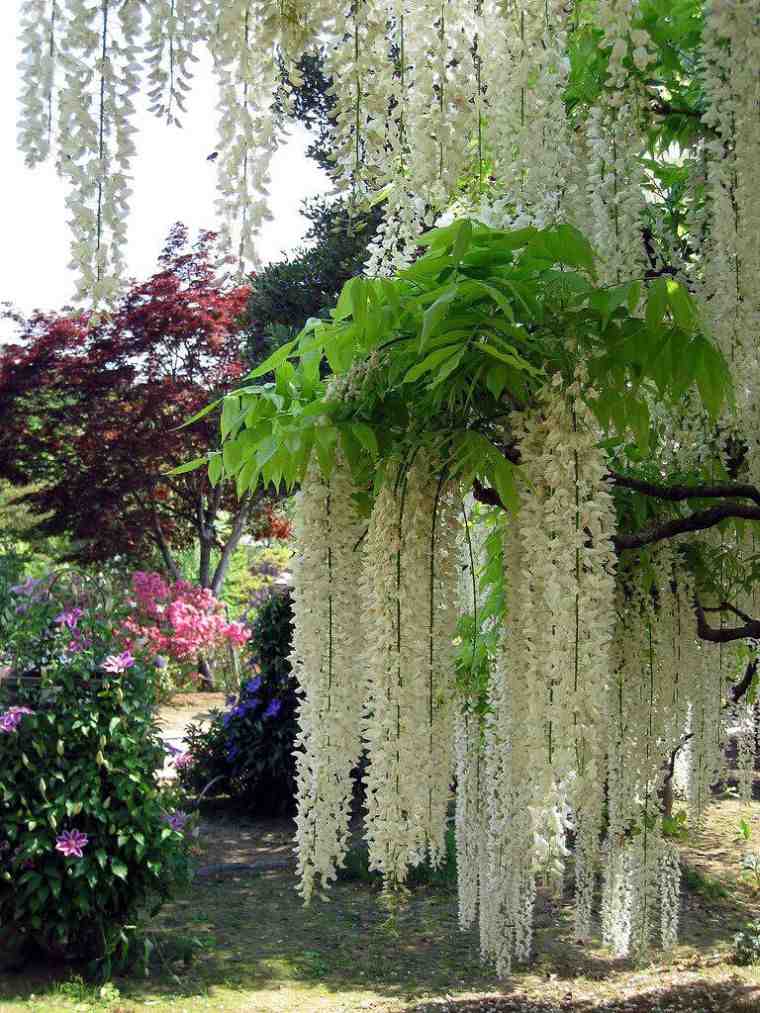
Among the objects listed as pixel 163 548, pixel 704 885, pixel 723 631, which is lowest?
pixel 704 885

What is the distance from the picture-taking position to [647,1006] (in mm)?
4699

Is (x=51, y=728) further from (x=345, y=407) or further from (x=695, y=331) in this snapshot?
(x=695, y=331)

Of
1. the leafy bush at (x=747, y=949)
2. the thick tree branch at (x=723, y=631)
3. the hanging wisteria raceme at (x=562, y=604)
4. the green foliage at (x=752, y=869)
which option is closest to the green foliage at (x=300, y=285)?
the green foliage at (x=752, y=869)

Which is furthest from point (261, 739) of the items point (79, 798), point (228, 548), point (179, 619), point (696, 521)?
point (228, 548)

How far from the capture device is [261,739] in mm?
7582

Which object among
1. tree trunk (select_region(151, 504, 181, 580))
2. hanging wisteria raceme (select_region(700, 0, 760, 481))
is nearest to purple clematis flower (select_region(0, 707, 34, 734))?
hanging wisteria raceme (select_region(700, 0, 760, 481))

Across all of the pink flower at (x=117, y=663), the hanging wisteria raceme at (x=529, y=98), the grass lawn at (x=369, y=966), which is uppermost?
the hanging wisteria raceme at (x=529, y=98)

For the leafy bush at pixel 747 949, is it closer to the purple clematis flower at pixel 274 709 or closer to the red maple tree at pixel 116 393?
the purple clematis flower at pixel 274 709

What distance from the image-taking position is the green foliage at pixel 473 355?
1.91m

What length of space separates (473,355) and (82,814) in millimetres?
3168

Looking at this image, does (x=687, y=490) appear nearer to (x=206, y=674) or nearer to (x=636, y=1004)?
(x=636, y=1004)

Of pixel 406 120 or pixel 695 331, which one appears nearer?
pixel 695 331

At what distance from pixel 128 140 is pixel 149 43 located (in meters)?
0.16

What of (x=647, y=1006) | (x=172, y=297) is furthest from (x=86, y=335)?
(x=647, y=1006)
